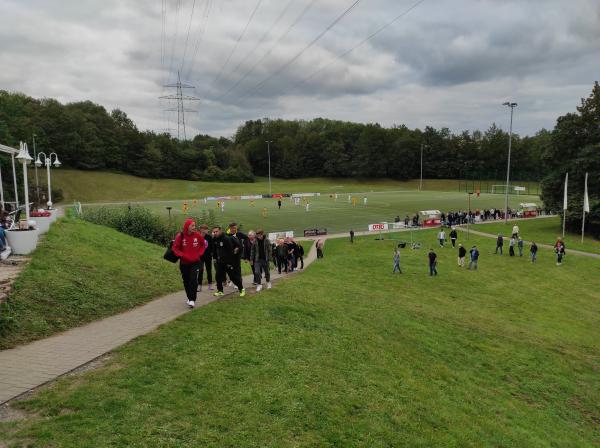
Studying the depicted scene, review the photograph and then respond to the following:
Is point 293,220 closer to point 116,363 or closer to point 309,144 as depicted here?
point 116,363

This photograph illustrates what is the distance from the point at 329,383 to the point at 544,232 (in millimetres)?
40670

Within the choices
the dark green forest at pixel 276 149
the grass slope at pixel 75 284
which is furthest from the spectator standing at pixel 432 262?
the dark green forest at pixel 276 149

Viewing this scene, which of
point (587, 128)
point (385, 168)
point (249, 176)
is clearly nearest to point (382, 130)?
point (385, 168)

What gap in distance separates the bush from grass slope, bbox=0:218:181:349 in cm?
1035

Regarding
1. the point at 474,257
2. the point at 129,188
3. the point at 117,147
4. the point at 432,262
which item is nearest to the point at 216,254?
the point at 432,262

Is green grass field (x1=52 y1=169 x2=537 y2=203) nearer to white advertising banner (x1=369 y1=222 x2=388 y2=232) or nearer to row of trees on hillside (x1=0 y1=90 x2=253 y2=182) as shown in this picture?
row of trees on hillside (x1=0 y1=90 x2=253 y2=182)

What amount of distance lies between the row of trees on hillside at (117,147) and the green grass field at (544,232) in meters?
72.9

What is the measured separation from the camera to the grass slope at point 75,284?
25.1ft

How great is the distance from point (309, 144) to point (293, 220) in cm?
7708

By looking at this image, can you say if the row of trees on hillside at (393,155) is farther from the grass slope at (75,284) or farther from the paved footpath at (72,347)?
the paved footpath at (72,347)

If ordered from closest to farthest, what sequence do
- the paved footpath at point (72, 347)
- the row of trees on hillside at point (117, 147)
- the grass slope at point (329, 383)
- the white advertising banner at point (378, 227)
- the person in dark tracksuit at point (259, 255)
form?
the grass slope at point (329, 383)
the paved footpath at point (72, 347)
the person in dark tracksuit at point (259, 255)
the white advertising banner at point (378, 227)
the row of trees on hillside at point (117, 147)

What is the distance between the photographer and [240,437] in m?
4.70

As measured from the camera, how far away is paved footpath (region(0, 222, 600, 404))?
569cm

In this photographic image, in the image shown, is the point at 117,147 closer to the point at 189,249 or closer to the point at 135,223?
the point at 135,223
